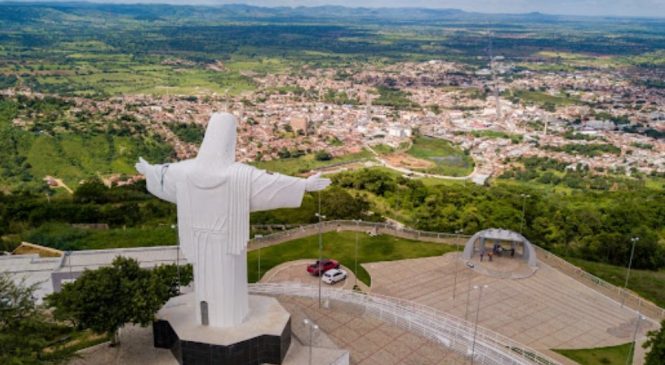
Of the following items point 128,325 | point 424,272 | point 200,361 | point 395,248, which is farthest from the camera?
point 395,248

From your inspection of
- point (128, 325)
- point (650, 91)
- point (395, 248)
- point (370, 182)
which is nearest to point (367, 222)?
point (395, 248)

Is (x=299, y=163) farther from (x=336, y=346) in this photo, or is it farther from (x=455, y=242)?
(x=336, y=346)

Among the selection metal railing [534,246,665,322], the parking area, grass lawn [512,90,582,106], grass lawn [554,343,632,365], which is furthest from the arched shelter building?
grass lawn [512,90,582,106]

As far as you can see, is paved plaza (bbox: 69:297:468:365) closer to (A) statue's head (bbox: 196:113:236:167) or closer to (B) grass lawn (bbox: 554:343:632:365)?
(B) grass lawn (bbox: 554:343:632:365)

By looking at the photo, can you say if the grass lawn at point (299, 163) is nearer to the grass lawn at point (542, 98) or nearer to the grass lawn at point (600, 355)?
the grass lawn at point (600, 355)

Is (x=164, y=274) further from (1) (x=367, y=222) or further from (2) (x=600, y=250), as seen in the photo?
(2) (x=600, y=250)

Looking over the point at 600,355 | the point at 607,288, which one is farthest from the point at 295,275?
the point at 607,288
